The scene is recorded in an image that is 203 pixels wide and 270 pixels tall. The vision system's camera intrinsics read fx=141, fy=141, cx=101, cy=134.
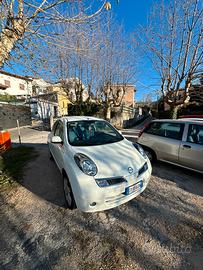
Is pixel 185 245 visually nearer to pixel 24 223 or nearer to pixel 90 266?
pixel 90 266

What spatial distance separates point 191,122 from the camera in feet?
11.7

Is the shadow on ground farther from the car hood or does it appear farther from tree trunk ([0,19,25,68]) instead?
tree trunk ([0,19,25,68])

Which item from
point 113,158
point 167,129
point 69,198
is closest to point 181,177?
point 167,129

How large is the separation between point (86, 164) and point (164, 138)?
2719 millimetres

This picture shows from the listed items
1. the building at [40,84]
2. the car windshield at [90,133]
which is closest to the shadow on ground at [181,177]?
the car windshield at [90,133]

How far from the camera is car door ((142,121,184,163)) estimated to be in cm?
377

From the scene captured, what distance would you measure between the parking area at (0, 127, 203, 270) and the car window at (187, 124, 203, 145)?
3.56 feet

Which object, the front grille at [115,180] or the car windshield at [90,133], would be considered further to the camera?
the car windshield at [90,133]

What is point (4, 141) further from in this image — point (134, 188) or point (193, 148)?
point (193, 148)

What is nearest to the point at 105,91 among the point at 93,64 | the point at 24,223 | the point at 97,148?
the point at 93,64

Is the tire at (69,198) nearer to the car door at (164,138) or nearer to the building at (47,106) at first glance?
the car door at (164,138)

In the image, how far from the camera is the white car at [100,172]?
2111 mm

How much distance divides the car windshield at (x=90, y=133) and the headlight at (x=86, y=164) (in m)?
0.52

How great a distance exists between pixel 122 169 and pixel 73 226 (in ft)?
3.87
